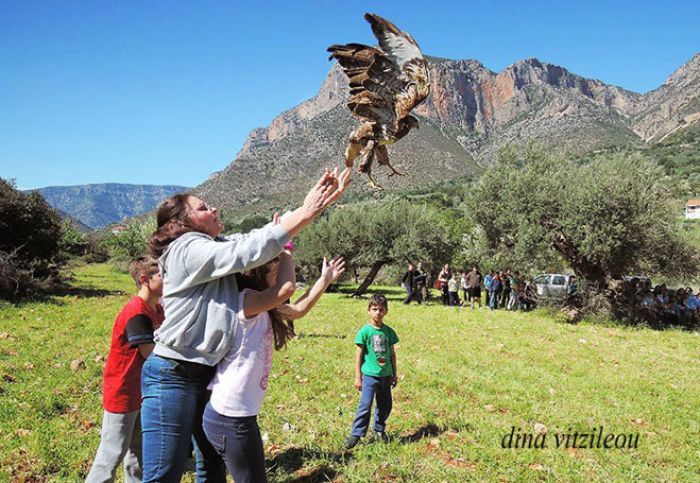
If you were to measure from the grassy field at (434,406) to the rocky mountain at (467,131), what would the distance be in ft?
117

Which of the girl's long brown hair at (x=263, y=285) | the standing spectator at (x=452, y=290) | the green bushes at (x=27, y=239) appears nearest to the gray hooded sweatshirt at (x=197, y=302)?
the girl's long brown hair at (x=263, y=285)

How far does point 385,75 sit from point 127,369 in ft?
8.42

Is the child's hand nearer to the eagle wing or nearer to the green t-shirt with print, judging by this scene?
the eagle wing

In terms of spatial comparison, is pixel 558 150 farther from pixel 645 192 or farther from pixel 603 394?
pixel 603 394

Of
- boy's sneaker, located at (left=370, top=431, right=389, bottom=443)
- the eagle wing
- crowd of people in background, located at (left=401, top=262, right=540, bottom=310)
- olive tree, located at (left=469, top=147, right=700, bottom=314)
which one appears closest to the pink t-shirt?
the eagle wing

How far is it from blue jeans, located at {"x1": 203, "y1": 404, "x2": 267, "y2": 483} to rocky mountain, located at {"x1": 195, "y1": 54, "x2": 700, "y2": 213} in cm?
4264

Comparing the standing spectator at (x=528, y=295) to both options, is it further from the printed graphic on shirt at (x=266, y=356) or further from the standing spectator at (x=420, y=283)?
the printed graphic on shirt at (x=266, y=356)

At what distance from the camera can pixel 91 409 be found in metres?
5.61

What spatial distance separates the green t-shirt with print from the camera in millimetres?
4648

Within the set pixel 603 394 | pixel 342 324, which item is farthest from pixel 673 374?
pixel 342 324

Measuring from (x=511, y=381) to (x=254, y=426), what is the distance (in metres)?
5.95

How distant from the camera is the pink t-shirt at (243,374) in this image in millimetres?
2191

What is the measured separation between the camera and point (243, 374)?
7.32 feet

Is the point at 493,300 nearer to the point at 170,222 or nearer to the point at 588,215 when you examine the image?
the point at 588,215
